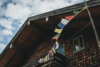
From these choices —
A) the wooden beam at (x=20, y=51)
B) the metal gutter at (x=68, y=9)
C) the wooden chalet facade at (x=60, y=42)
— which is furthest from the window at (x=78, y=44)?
the wooden beam at (x=20, y=51)

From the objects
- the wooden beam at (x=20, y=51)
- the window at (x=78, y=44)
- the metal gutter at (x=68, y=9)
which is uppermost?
the metal gutter at (x=68, y=9)

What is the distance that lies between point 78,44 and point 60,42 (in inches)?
73.9

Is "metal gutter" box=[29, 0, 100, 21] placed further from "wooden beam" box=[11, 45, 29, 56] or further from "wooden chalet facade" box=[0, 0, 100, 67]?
"wooden beam" box=[11, 45, 29, 56]

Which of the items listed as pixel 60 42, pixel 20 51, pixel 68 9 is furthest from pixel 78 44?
pixel 20 51

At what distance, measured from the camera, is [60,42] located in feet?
31.3

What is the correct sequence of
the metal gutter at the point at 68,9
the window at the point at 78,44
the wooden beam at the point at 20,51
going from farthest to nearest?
1. the wooden beam at the point at 20,51
2. the window at the point at 78,44
3. the metal gutter at the point at 68,9

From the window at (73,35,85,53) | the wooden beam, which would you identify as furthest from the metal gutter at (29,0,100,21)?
the wooden beam

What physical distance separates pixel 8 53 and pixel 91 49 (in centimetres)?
831

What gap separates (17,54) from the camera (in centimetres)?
1211

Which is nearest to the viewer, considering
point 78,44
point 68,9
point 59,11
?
point 68,9

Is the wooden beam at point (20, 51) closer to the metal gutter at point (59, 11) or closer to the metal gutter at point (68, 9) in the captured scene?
the metal gutter at point (59, 11)

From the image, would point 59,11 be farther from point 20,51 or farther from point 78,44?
point 20,51

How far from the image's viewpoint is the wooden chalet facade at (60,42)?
689 cm

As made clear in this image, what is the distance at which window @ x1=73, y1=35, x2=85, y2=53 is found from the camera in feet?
25.4
